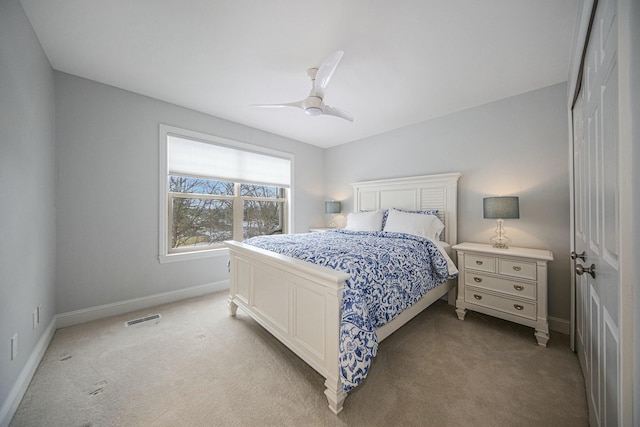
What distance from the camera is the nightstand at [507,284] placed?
210cm

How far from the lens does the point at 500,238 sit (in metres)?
2.61

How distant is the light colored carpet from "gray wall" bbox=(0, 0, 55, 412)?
1.05ft

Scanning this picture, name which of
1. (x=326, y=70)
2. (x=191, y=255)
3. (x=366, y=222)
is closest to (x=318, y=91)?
(x=326, y=70)

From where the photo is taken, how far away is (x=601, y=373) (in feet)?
3.39

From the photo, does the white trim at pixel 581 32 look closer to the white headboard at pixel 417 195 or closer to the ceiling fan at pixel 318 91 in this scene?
the white headboard at pixel 417 195

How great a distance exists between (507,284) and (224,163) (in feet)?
12.6

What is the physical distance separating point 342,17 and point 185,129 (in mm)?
2496

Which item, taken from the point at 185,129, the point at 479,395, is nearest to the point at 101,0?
the point at 185,129

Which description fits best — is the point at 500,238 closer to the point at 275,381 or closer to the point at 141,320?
the point at 275,381

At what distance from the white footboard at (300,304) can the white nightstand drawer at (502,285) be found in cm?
188

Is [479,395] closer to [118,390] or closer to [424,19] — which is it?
[118,390]

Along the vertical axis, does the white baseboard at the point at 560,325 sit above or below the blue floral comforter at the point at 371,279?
below

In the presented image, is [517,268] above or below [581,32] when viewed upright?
below

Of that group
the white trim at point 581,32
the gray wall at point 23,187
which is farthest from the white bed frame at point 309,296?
the gray wall at point 23,187
